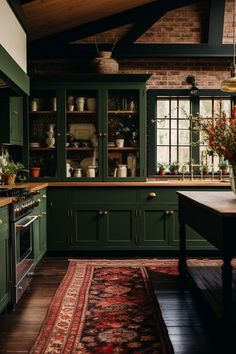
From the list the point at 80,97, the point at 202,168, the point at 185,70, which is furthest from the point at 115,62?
the point at 202,168

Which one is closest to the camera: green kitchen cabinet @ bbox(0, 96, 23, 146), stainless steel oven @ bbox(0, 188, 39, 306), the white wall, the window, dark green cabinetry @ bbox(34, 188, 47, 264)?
stainless steel oven @ bbox(0, 188, 39, 306)

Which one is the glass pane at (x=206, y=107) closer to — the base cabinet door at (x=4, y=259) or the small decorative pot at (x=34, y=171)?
the small decorative pot at (x=34, y=171)

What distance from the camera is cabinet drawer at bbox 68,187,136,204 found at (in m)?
6.30

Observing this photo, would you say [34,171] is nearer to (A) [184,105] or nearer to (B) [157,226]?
(B) [157,226]

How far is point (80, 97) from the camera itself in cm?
661

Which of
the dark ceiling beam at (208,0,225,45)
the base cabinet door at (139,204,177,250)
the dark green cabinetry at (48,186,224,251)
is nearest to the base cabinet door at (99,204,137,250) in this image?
the dark green cabinetry at (48,186,224,251)

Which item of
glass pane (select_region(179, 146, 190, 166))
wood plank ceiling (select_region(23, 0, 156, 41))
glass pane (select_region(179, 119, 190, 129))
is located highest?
wood plank ceiling (select_region(23, 0, 156, 41))

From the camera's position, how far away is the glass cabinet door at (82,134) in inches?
259

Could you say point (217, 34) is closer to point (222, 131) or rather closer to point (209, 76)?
point (209, 76)

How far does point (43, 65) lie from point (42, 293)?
368cm

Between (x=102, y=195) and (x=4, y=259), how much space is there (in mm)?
2558

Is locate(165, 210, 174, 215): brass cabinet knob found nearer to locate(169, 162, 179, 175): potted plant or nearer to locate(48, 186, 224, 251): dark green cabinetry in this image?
locate(48, 186, 224, 251): dark green cabinetry

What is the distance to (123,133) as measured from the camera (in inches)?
265

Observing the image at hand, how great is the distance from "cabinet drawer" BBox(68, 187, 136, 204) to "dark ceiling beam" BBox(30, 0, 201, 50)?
7.19 ft
